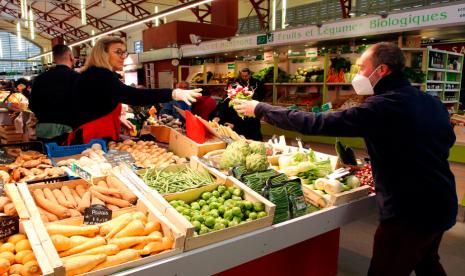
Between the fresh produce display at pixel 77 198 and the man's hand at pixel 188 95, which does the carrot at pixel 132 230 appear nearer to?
the fresh produce display at pixel 77 198

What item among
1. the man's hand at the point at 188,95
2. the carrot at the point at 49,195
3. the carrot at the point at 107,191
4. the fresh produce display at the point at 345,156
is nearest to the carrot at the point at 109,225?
the carrot at the point at 107,191

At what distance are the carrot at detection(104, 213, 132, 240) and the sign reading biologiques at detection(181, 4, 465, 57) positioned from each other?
201 inches

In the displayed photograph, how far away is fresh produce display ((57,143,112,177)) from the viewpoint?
2.65m

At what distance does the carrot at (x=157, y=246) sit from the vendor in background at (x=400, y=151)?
954 mm

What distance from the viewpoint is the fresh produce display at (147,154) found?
10.1ft

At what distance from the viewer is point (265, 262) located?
2.48 m

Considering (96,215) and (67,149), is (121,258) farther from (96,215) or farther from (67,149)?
(67,149)

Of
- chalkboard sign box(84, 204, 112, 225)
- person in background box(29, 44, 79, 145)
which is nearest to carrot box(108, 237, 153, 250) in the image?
chalkboard sign box(84, 204, 112, 225)

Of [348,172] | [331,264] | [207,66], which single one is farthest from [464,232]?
[207,66]

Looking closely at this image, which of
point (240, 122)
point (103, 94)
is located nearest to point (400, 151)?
point (103, 94)

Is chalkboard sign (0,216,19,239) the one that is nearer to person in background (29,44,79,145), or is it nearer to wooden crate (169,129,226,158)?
wooden crate (169,129,226,158)

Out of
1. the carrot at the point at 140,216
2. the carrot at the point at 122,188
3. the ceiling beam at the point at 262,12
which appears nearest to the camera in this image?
the carrot at the point at 140,216

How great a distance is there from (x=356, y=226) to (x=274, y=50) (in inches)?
205

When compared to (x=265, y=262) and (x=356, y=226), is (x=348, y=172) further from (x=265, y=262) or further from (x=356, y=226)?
(x=356, y=226)
